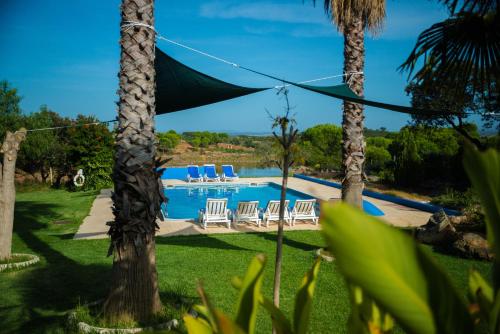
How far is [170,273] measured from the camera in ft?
19.9

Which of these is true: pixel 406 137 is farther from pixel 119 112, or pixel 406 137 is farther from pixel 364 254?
pixel 364 254

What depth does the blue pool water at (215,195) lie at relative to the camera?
15.0m

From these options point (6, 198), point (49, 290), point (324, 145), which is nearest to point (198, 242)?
point (49, 290)

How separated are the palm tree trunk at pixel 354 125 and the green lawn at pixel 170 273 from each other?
145 centimetres

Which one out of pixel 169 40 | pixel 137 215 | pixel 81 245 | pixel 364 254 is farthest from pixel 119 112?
pixel 81 245

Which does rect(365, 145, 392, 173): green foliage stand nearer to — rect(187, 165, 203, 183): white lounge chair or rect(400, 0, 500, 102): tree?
rect(187, 165, 203, 183): white lounge chair

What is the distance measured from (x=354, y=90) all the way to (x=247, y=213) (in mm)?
4918

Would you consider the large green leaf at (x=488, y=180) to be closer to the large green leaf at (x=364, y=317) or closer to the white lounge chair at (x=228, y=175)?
the large green leaf at (x=364, y=317)

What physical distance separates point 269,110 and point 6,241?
5156mm

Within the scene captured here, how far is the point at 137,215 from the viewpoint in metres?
3.91

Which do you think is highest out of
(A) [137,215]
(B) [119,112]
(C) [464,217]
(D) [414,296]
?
(B) [119,112]

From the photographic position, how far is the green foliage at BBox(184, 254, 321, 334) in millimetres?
528

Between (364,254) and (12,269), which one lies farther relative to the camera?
(12,269)

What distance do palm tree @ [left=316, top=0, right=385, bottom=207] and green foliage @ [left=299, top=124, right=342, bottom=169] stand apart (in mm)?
16854
